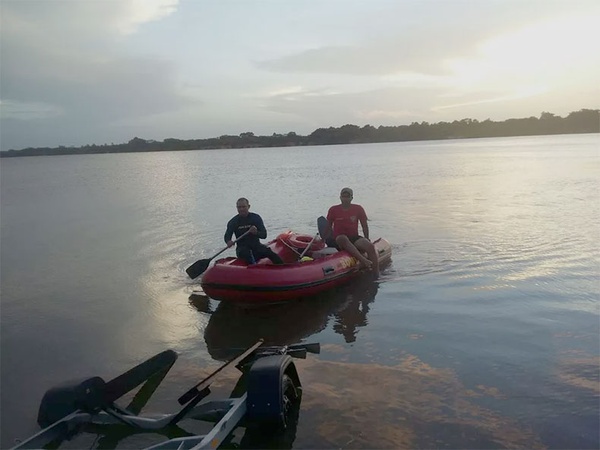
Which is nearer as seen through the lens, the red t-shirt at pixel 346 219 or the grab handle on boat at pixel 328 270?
the grab handle on boat at pixel 328 270

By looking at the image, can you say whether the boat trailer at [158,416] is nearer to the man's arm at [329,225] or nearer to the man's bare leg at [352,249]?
the man's bare leg at [352,249]

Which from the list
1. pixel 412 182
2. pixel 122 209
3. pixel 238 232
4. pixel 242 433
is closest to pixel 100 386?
pixel 242 433

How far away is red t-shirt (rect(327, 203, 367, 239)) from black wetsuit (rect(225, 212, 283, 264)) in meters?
1.39

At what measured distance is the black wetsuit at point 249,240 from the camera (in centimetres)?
880

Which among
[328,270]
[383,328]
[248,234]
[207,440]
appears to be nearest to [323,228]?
[328,270]

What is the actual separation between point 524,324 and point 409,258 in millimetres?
4335

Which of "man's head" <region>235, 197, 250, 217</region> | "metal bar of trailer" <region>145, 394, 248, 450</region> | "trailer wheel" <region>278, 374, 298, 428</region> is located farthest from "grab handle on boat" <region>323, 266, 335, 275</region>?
"metal bar of trailer" <region>145, 394, 248, 450</region>

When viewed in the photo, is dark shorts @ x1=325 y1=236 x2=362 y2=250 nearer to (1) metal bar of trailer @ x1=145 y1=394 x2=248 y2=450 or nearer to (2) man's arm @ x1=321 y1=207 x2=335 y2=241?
(2) man's arm @ x1=321 y1=207 x2=335 y2=241

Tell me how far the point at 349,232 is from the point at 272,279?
93.3 inches

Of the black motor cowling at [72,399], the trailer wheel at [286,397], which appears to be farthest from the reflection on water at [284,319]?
the black motor cowling at [72,399]

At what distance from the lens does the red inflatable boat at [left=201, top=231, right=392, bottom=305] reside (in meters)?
7.70

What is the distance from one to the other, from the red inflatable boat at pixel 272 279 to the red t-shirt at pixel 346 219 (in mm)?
566

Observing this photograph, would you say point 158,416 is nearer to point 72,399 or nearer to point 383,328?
point 72,399

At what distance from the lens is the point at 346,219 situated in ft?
31.6
